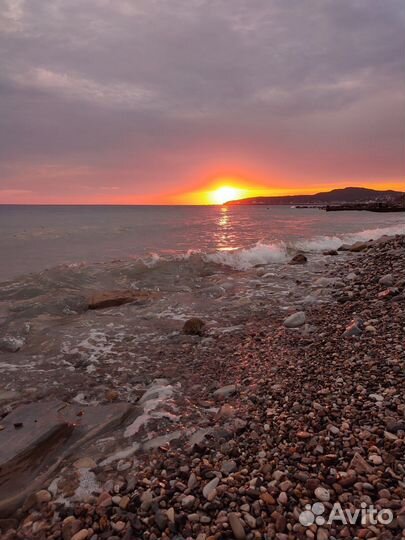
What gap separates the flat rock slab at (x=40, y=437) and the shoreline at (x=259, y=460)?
0.19 meters

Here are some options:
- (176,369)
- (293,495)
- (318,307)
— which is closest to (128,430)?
(176,369)

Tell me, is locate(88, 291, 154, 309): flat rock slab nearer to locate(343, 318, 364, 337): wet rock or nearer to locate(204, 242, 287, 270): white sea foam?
locate(343, 318, 364, 337): wet rock

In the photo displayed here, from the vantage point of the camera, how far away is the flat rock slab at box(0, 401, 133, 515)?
10.1 ft

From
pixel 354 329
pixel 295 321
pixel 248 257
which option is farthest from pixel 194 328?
pixel 248 257

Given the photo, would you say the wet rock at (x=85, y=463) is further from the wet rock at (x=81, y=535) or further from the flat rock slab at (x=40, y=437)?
the wet rock at (x=81, y=535)

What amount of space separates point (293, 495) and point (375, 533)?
56 cm

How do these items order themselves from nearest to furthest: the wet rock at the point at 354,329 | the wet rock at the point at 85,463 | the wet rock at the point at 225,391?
the wet rock at the point at 85,463 → the wet rock at the point at 225,391 → the wet rock at the point at 354,329

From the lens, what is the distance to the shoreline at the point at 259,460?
247 cm

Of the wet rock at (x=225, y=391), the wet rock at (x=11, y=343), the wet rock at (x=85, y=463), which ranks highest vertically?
the wet rock at (x=225, y=391)

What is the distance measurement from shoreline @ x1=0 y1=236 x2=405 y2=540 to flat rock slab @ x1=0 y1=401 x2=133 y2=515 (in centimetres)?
19

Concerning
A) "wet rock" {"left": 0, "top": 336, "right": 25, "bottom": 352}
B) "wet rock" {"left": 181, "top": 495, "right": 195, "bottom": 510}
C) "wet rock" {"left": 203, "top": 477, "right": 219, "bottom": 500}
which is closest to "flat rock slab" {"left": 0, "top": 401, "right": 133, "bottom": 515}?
"wet rock" {"left": 181, "top": 495, "right": 195, "bottom": 510}

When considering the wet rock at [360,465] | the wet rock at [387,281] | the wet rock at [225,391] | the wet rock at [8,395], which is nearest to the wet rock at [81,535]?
the wet rock at [360,465]

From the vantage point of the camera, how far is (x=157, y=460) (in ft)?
10.8

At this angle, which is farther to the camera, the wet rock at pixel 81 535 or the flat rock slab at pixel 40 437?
the flat rock slab at pixel 40 437
